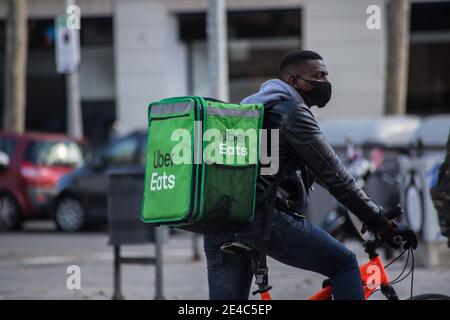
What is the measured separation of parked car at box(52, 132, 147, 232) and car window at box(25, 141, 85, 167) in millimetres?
705

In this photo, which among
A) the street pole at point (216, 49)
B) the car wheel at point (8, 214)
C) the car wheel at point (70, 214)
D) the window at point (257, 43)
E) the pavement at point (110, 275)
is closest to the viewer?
the pavement at point (110, 275)

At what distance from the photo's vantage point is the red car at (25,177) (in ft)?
54.5

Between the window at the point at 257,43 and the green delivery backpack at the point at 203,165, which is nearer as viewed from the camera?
the green delivery backpack at the point at 203,165

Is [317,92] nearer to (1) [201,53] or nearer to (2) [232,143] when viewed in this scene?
(2) [232,143]

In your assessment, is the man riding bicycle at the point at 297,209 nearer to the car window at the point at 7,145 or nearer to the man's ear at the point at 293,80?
the man's ear at the point at 293,80

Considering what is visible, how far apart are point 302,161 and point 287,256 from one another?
0.42m

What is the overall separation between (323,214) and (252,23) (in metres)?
11.7

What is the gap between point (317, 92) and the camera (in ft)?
14.7

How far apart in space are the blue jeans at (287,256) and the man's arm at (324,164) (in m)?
0.18

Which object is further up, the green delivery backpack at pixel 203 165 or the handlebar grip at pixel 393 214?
the green delivery backpack at pixel 203 165

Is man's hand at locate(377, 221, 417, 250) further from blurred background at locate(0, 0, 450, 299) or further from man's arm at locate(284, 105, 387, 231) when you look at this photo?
blurred background at locate(0, 0, 450, 299)

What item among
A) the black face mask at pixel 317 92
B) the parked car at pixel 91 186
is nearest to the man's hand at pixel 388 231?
the black face mask at pixel 317 92

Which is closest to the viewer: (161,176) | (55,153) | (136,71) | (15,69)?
(161,176)

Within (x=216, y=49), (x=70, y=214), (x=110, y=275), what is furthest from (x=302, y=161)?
(x=70, y=214)
